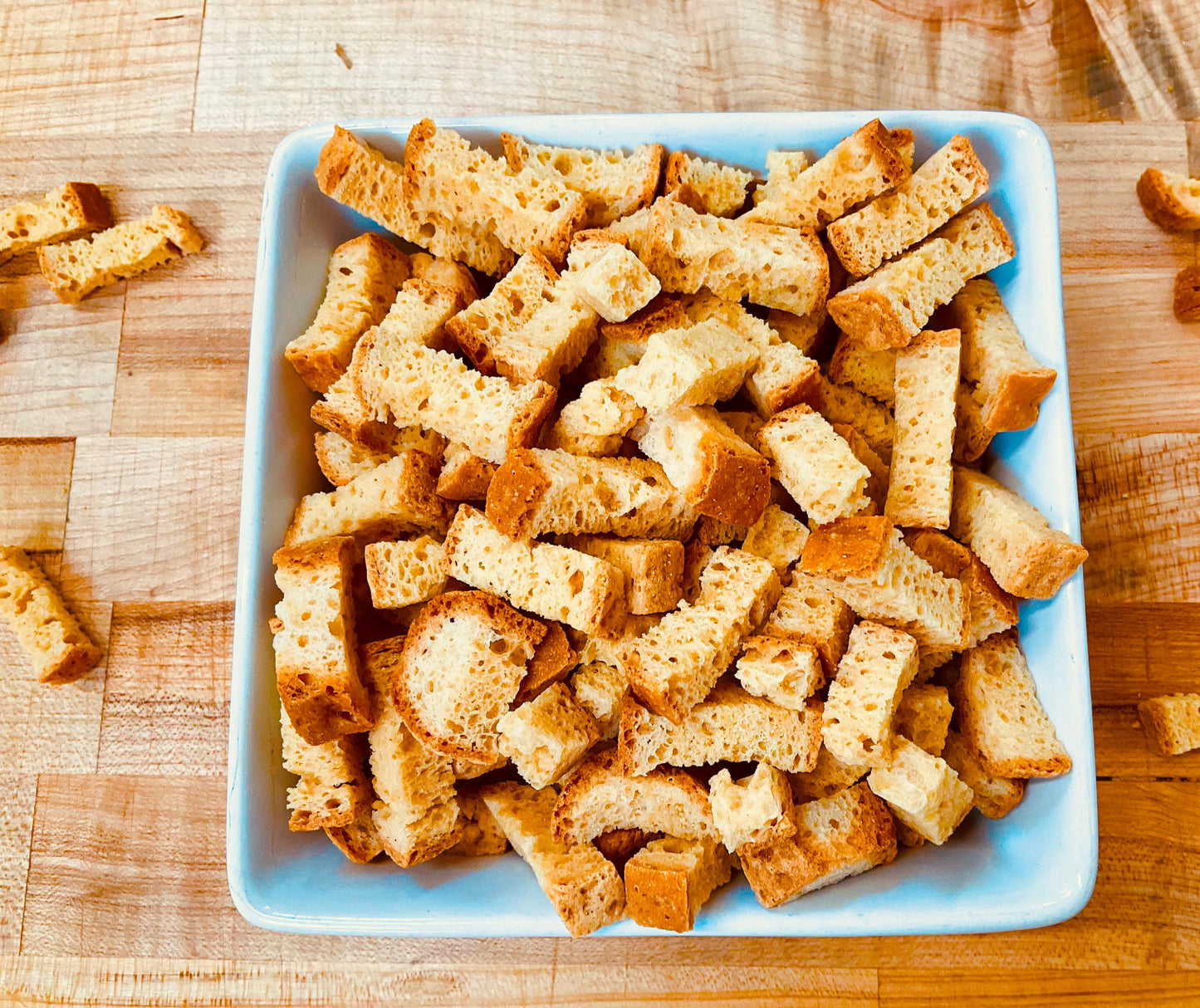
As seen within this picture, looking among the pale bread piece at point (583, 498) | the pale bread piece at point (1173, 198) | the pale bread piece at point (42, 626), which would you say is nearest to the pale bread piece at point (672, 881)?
the pale bread piece at point (583, 498)

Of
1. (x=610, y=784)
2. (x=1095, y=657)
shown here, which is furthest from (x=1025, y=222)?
(x=610, y=784)

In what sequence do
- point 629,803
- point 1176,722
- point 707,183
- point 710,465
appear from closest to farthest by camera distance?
point 710,465 → point 629,803 → point 707,183 → point 1176,722

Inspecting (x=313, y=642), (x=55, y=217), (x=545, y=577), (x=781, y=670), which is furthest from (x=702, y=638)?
(x=55, y=217)

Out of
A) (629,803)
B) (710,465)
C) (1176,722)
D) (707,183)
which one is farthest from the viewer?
(1176,722)

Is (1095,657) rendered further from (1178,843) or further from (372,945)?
(372,945)

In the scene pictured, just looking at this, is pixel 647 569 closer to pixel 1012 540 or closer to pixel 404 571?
pixel 404 571

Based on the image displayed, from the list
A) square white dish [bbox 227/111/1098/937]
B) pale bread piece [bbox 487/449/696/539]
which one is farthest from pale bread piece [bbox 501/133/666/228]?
pale bread piece [bbox 487/449/696/539]
